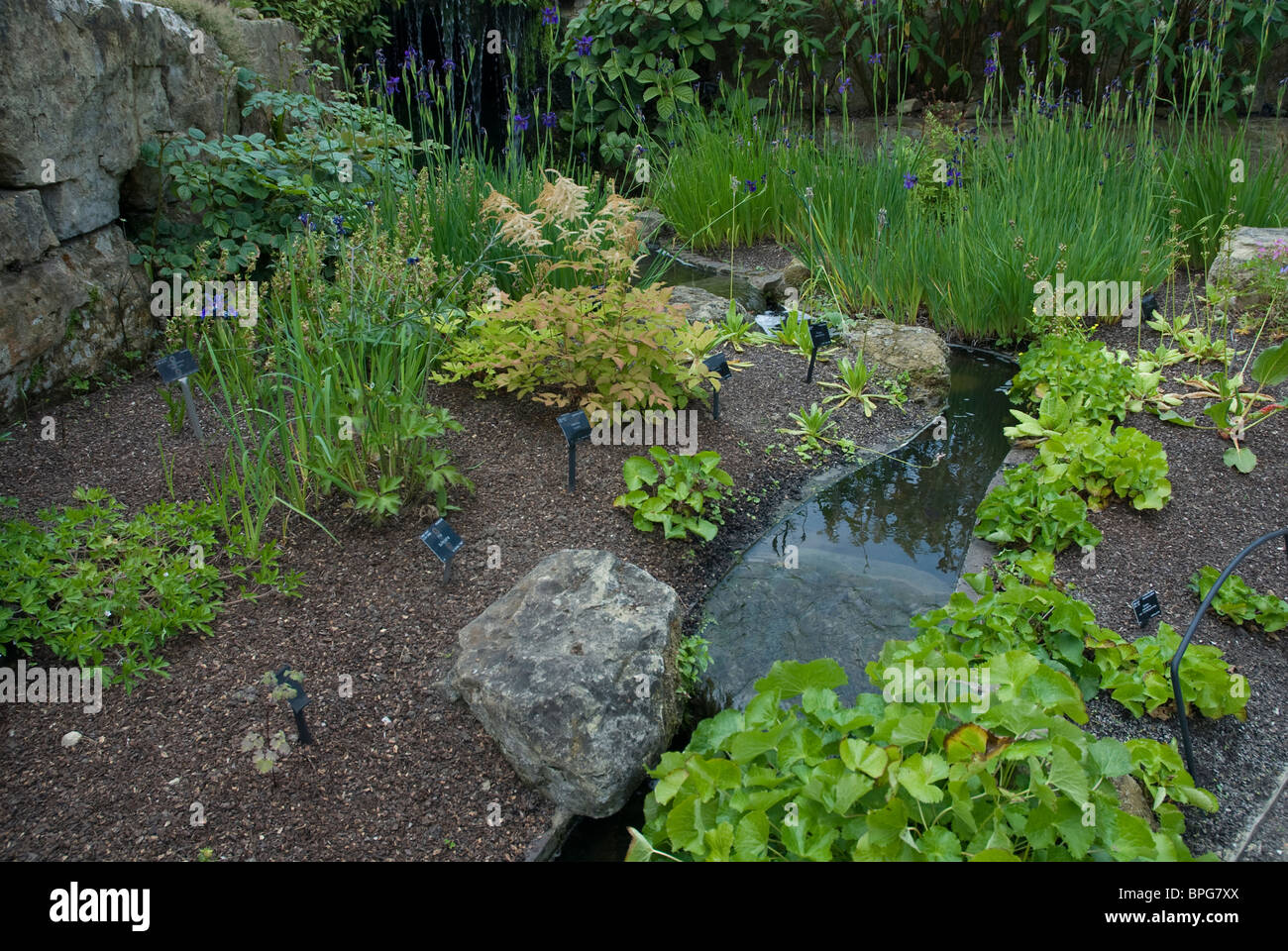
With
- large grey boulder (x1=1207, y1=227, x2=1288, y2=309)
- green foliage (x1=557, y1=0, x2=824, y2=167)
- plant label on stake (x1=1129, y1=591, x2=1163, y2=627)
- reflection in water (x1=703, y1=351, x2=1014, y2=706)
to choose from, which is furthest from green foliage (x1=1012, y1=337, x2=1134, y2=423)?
green foliage (x1=557, y1=0, x2=824, y2=167)

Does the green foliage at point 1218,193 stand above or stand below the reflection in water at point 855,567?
above

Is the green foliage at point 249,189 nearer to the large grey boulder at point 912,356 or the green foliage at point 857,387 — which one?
the green foliage at point 857,387

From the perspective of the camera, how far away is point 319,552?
8.71ft

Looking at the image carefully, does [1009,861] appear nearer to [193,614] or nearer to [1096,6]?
[193,614]

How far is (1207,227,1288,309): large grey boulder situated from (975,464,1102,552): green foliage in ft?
6.84

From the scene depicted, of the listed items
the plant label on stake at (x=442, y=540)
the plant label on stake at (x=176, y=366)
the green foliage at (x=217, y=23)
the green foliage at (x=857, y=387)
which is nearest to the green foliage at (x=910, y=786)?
the plant label on stake at (x=442, y=540)

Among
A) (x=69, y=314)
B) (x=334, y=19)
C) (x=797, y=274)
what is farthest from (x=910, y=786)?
(x=334, y=19)

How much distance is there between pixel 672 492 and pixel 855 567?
0.75m

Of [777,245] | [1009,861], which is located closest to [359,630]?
[1009,861]

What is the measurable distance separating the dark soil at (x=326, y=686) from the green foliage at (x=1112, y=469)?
107cm

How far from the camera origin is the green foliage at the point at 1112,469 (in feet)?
9.97

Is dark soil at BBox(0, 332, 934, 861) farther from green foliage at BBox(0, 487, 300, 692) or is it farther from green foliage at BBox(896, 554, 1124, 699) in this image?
green foliage at BBox(896, 554, 1124, 699)

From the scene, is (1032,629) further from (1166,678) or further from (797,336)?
(797,336)
